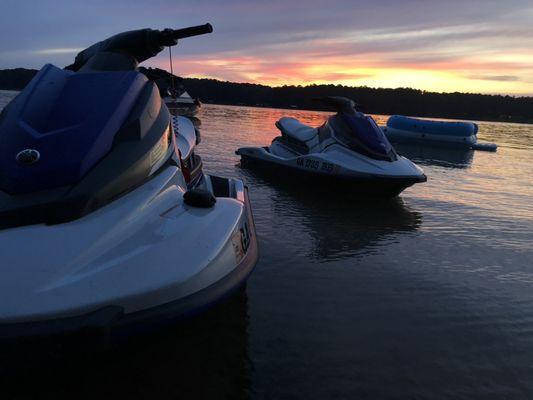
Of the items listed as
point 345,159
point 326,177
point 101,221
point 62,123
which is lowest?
point 326,177

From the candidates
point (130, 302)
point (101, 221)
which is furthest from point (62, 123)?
point (130, 302)

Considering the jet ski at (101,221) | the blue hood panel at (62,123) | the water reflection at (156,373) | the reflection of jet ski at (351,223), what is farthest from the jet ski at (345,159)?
the water reflection at (156,373)

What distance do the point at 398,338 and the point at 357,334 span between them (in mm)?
290

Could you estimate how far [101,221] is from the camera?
7.88 feet

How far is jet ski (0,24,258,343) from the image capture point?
6.57 ft

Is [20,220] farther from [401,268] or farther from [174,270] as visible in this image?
[401,268]

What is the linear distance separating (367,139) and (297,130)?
2548 millimetres

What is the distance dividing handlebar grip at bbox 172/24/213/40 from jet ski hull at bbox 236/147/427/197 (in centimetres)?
439

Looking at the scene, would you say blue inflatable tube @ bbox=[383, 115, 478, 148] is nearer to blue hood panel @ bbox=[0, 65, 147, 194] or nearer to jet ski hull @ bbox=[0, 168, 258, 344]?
blue hood panel @ bbox=[0, 65, 147, 194]

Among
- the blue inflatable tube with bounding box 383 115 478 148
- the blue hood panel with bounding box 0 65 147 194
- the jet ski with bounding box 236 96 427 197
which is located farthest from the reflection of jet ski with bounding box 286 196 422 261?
the blue inflatable tube with bounding box 383 115 478 148

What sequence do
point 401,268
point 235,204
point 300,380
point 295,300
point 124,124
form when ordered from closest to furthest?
point 300,380, point 124,124, point 235,204, point 295,300, point 401,268

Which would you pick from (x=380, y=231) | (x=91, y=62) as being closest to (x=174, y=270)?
(x=91, y=62)

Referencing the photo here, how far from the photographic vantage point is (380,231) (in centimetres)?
611

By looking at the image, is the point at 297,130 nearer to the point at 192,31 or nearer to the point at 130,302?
the point at 192,31
